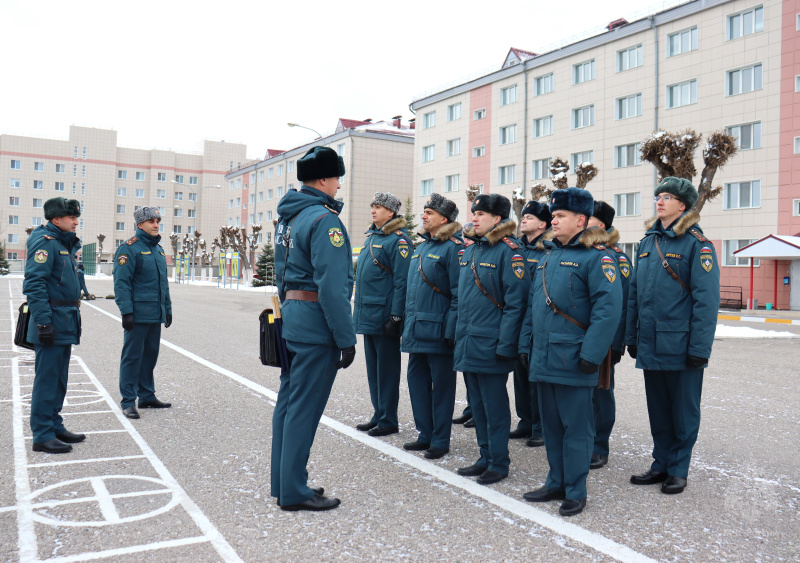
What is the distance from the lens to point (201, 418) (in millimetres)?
6484

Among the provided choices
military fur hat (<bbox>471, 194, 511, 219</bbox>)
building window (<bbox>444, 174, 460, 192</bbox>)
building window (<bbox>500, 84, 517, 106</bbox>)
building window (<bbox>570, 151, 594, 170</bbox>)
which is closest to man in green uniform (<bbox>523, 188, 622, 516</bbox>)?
military fur hat (<bbox>471, 194, 511, 219</bbox>)

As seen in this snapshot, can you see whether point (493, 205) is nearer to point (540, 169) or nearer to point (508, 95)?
point (540, 169)

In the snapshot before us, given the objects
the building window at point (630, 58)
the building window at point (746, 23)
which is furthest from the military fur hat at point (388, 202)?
the building window at point (630, 58)

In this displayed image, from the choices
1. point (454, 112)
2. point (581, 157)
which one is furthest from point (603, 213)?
point (454, 112)

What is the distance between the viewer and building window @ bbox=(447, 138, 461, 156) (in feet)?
148

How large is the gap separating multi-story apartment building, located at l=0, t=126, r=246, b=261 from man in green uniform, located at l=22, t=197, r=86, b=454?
86.5 metres

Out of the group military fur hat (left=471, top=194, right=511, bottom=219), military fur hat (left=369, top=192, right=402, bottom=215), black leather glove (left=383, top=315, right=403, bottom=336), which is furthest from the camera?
military fur hat (left=369, top=192, right=402, bottom=215)

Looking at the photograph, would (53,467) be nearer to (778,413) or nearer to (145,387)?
(145,387)

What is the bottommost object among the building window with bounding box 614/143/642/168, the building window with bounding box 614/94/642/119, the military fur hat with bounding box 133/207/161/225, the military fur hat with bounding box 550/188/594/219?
the military fur hat with bounding box 550/188/594/219

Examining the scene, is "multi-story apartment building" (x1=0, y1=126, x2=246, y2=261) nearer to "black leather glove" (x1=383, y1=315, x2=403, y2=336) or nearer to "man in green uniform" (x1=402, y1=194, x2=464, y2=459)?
"black leather glove" (x1=383, y1=315, x2=403, y2=336)

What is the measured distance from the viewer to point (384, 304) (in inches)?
243

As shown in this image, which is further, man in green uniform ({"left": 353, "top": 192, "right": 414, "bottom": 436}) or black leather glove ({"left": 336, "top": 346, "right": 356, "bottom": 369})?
man in green uniform ({"left": 353, "top": 192, "right": 414, "bottom": 436})

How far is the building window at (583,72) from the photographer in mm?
36000

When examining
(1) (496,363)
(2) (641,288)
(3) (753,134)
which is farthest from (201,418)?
(3) (753,134)
